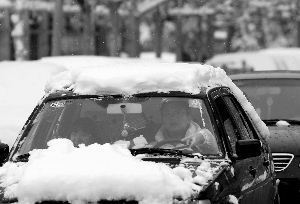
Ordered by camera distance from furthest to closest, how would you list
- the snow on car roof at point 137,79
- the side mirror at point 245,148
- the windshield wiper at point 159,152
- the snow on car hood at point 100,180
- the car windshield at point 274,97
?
1. the car windshield at point 274,97
2. the snow on car roof at point 137,79
3. the side mirror at point 245,148
4. the windshield wiper at point 159,152
5. the snow on car hood at point 100,180

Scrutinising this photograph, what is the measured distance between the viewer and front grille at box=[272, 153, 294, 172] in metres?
8.88

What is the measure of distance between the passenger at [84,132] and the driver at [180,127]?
0.43 meters

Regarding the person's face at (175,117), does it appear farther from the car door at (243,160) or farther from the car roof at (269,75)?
the car roof at (269,75)

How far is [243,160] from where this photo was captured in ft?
20.3

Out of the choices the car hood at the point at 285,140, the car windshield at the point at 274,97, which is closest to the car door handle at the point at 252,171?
the car hood at the point at 285,140

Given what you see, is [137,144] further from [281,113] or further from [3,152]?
[281,113]

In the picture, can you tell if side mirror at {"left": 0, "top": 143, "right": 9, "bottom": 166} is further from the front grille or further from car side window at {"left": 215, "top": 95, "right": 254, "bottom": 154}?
the front grille

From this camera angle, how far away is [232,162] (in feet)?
19.2

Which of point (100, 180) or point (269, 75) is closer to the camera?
point (100, 180)

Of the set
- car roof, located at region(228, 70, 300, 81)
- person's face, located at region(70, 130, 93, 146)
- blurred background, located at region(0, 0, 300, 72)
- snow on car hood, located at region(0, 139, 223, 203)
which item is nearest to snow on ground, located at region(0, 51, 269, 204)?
snow on car hood, located at region(0, 139, 223, 203)

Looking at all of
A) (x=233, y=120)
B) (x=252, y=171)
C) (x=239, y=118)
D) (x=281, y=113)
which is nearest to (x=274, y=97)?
(x=281, y=113)

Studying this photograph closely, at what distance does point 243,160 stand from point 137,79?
896mm

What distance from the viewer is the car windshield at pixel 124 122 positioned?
6.11m

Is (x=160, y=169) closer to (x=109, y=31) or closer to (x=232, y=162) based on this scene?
(x=232, y=162)
